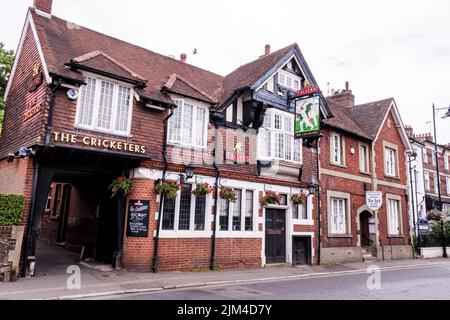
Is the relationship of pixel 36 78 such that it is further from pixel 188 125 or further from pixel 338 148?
pixel 338 148

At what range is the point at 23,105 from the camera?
580 inches

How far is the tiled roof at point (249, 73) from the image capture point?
17672 millimetres

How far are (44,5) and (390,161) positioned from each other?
22847 mm

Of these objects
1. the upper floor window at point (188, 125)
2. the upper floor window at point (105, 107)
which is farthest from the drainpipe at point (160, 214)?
the upper floor window at point (105, 107)

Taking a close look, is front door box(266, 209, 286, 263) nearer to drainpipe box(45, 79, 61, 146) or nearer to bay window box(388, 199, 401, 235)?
bay window box(388, 199, 401, 235)

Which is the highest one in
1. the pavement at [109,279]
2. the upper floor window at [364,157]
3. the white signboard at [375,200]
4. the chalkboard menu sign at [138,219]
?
the upper floor window at [364,157]

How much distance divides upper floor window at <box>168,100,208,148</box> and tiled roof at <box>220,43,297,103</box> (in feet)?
5.56

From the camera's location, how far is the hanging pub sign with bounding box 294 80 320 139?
1748 cm

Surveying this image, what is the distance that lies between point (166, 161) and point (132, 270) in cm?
421

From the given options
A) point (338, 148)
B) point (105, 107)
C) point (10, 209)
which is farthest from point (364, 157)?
point (10, 209)

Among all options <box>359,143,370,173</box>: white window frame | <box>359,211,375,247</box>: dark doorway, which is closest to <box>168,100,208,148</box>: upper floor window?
<box>359,143,370,173</box>: white window frame

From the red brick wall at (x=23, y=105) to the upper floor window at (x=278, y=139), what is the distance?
952cm

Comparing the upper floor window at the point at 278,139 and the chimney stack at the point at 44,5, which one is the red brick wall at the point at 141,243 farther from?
the chimney stack at the point at 44,5
